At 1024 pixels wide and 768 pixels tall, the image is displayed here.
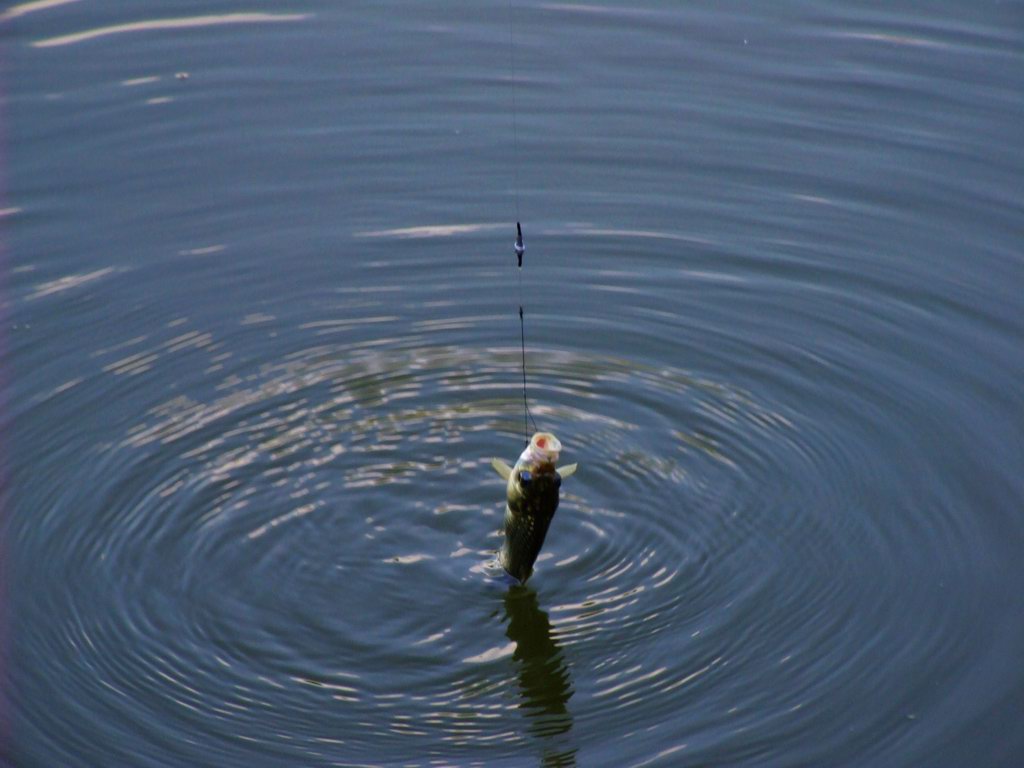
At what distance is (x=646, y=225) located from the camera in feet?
44.7

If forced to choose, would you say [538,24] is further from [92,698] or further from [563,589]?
[92,698]

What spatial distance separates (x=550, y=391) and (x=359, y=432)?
A: 4.74 feet

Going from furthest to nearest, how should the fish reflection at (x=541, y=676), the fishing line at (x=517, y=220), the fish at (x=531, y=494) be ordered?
the fishing line at (x=517, y=220) < the fish reflection at (x=541, y=676) < the fish at (x=531, y=494)

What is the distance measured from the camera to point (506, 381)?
11.9 m

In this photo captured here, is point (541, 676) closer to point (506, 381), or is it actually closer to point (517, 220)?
point (506, 381)

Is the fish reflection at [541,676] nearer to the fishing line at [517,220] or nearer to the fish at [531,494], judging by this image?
the fish at [531,494]

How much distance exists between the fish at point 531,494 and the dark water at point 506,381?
704 millimetres

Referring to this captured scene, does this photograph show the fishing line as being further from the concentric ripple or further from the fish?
the fish

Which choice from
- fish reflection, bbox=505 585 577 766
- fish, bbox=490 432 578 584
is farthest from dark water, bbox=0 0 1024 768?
fish, bbox=490 432 578 584

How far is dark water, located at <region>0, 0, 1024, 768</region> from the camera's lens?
9.27m

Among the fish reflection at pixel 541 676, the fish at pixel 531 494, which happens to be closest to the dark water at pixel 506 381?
the fish reflection at pixel 541 676

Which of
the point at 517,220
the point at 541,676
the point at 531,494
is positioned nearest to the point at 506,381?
the point at 517,220

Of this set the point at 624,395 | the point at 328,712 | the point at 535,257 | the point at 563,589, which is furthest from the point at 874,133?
the point at 328,712

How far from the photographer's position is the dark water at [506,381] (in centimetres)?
927
